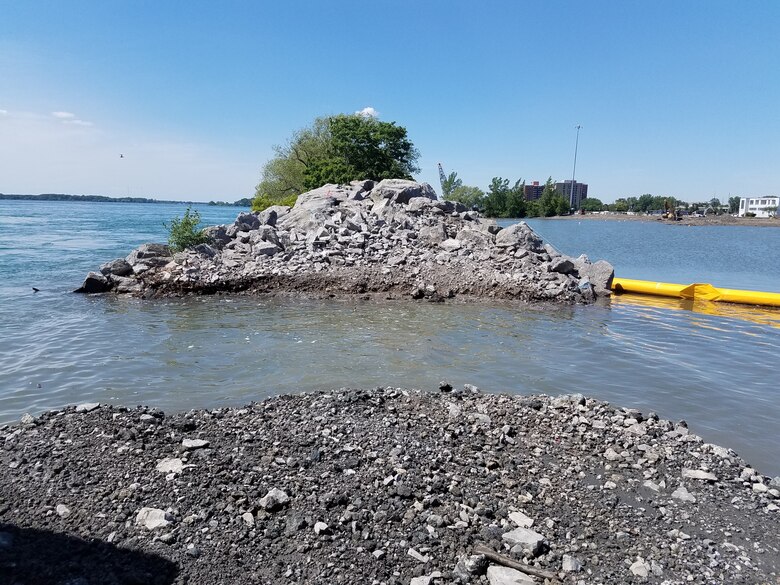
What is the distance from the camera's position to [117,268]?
1870cm

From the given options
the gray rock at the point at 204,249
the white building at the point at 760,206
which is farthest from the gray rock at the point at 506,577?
the white building at the point at 760,206

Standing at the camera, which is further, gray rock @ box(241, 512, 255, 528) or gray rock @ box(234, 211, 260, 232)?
gray rock @ box(234, 211, 260, 232)

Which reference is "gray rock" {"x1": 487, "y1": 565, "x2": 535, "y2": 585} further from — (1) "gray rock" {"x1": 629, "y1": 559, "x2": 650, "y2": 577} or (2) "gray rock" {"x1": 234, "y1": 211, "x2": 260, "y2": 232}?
(2) "gray rock" {"x1": 234, "y1": 211, "x2": 260, "y2": 232}

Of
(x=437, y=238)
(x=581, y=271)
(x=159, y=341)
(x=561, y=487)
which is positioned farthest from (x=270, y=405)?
(x=581, y=271)

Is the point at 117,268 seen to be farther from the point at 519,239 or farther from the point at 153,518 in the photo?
the point at 153,518

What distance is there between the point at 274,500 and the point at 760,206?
198528 millimetres

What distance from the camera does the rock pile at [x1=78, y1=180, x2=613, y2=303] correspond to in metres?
18.1

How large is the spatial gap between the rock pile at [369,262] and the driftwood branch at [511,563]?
1327 centimetres

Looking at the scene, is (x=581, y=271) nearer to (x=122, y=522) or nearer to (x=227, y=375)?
(x=227, y=375)

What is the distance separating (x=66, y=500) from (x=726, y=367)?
12087mm

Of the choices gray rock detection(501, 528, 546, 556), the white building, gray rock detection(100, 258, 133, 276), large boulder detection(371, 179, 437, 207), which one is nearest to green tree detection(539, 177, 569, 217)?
the white building

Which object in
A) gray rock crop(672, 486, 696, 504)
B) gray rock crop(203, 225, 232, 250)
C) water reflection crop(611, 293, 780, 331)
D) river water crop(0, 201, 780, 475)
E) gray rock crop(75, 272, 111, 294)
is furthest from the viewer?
gray rock crop(203, 225, 232, 250)

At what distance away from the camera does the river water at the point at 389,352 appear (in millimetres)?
8545

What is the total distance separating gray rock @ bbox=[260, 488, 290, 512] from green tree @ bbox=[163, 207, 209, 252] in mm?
17495
